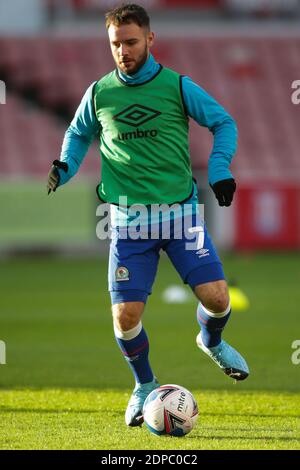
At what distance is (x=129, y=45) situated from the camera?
6.40 meters

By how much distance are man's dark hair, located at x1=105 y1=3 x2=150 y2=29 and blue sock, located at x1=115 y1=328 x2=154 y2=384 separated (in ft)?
5.80

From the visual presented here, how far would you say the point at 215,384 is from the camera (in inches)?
330

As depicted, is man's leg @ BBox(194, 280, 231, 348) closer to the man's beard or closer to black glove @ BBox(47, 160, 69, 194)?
black glove @ BBox(47, 160, 69, 194)

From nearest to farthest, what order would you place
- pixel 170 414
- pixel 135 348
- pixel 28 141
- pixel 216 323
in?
pixel 170 414 < pixel 135 348 < pixel 216 323 < pixel 28 141

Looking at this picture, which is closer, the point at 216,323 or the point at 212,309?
the point at 212,309

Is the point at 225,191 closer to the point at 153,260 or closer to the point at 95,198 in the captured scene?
the point at 153,260

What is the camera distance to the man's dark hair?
640 centimetres

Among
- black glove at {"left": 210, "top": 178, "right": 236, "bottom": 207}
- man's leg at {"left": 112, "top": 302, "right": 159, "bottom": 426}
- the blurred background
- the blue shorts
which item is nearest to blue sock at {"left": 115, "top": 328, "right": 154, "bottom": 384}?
man's leg at {"left": 112, "top": 302, "right": 159, "bottom": 426}

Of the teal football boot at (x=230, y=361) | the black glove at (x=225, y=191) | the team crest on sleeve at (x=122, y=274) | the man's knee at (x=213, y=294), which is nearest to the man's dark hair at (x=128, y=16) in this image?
the black glove at (x=225, y=191)

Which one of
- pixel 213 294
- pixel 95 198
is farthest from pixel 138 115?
pixel 95 198

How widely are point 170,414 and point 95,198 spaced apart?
16.7 meters

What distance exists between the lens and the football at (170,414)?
6102mm
